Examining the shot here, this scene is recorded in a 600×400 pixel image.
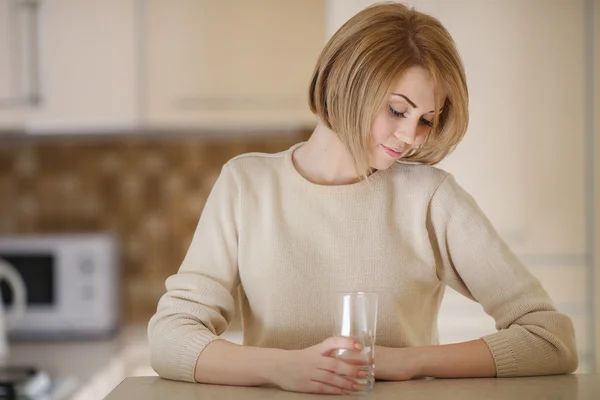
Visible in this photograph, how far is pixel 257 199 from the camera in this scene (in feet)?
3.85

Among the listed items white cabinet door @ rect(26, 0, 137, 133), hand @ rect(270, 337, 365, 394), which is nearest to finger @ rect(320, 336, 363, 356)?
hand @ rect(270, 337, 365, 394)

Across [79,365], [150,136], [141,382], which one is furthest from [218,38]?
[141,382]

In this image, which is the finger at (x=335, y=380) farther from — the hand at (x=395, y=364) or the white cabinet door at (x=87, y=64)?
the white cabinet door at (x=87, y=64)

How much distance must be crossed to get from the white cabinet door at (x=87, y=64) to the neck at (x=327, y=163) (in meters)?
1.25

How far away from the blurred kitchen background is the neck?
2.33 ft

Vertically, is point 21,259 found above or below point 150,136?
below

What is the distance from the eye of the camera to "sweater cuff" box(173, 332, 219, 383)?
0.99 m

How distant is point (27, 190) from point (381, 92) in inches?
76.6

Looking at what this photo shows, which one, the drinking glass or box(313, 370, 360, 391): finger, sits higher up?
the drinking glass

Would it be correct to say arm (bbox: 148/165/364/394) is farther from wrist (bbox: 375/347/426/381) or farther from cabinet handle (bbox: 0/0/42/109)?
cabinet handle (bbox: 0/0/42/109)

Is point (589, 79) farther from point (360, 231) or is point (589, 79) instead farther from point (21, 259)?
point (21, 259)

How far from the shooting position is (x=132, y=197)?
8.78 ft

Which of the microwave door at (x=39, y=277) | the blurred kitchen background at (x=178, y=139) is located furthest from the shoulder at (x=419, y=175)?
the microwave door at (x=39, y=277)

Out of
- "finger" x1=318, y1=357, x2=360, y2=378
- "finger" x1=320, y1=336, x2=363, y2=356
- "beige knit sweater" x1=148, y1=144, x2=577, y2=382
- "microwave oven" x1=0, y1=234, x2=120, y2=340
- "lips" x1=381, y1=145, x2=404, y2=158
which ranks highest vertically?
"lips" x1=381, y1=145, x2=404, y2=158
